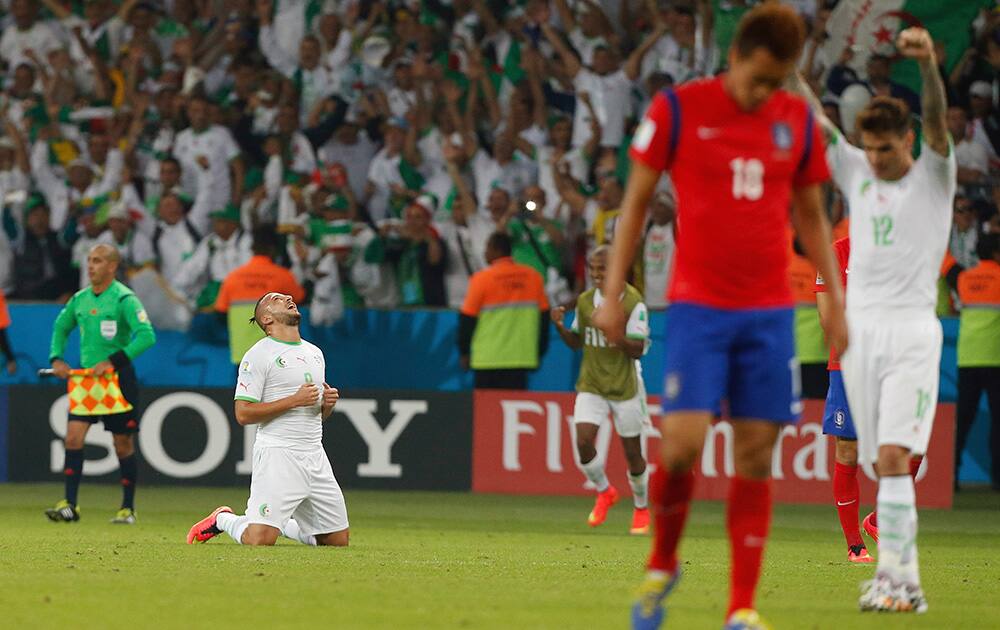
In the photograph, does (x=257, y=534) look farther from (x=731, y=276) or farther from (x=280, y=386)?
(x=731, y=276)

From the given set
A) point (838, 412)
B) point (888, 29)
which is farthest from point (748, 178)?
point (888, 29)

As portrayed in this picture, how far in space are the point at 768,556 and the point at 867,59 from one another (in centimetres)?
938

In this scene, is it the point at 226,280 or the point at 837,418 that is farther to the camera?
the point at 226,280

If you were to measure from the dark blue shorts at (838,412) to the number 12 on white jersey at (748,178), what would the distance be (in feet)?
14.4

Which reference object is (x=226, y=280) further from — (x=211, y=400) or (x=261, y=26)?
(x=261, y=26)

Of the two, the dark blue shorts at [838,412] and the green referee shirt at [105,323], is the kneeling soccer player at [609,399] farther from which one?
the dark blue shorts at [838,412]

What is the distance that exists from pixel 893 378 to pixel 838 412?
2798 mm

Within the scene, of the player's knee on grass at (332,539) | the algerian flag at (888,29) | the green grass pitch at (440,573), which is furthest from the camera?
the algerian flag at (888,29)

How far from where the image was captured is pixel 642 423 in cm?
1477

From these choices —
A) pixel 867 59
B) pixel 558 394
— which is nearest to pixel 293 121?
pixel 558 394

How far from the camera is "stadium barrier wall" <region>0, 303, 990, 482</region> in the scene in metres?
19.0

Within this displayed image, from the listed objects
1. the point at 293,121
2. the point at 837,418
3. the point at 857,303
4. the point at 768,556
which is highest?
the point at 293,121

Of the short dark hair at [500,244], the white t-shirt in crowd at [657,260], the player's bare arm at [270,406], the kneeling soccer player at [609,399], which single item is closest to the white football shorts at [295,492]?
the player's bare arm at [270,406]

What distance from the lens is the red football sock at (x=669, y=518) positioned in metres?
6.69
